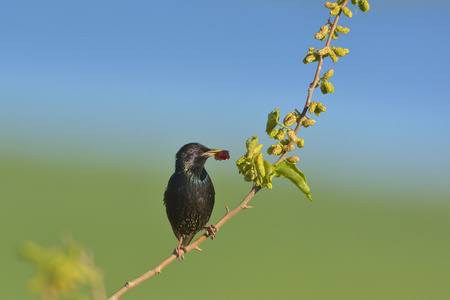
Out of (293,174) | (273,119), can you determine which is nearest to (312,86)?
(273,119)

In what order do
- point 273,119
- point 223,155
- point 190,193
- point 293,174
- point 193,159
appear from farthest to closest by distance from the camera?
point 193,159
point 190,193
point 223,155
point 273,119
point 293,174

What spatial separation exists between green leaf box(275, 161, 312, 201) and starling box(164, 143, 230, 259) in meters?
2.04

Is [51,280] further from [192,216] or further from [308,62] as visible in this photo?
[192,216]

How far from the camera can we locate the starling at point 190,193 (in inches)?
171

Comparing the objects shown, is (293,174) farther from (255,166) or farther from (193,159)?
(193,159)

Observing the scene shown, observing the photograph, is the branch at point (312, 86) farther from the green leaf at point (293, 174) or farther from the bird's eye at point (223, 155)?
the bird's eye at point (223, 155)

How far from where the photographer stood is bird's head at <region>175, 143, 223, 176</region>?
4.45 m

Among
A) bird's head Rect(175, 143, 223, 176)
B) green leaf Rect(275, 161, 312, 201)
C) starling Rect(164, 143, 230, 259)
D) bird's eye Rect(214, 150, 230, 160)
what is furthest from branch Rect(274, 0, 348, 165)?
bird's head Rect(175, 143, 223, 176)

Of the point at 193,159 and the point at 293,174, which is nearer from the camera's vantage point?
the point at 293,174

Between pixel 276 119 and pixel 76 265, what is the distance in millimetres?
1464

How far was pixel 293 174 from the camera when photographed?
2199 millimetres

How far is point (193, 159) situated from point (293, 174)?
2359mm

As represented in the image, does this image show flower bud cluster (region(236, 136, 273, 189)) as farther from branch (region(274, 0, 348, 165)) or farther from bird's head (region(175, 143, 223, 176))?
bird's head (region(175, 143, 223, 176))

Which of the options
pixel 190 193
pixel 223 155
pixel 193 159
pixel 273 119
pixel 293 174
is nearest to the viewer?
pixel 293 174
